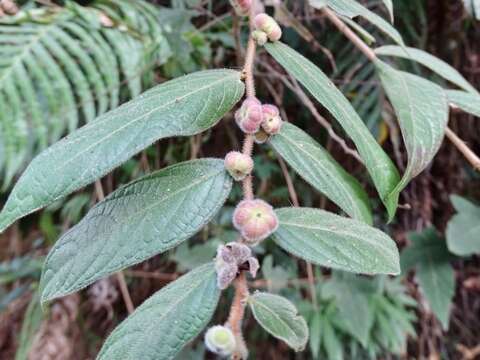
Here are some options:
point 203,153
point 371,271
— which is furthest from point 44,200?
point 203,153

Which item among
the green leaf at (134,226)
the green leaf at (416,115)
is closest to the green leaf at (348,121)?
the green leaf at (416,115)

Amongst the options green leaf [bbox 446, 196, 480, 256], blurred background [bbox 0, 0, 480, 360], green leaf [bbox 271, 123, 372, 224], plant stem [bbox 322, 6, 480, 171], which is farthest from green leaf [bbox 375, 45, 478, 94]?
green leaf [bbox 446, 196, 480, 256]

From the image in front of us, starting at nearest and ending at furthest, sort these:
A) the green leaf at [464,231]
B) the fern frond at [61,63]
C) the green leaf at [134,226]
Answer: the green leaf at [134,226]
the fern frond at [61,63]
the green leaf at [464,231]

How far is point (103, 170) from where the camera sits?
0.38 meters

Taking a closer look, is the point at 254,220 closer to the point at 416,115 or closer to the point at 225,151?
the point at 416,115

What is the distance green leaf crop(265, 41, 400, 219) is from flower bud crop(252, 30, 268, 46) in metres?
0.02

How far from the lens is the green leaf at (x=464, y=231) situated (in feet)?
3.49

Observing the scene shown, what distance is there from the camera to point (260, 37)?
0.52 m

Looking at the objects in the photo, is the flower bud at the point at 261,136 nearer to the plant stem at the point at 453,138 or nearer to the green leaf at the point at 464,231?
the plant stem at the point at 453,138

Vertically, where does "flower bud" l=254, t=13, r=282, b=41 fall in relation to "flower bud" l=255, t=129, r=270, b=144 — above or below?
above

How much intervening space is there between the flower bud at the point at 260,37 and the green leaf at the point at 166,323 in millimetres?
239

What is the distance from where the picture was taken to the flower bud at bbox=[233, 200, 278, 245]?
390mm

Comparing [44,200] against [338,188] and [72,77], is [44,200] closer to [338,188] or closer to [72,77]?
[338,188]

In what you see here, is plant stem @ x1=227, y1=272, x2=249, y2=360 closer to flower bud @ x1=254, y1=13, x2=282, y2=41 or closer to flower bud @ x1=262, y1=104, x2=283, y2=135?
flower bud @ x1=262, y1=104, x2=283, y2=135
